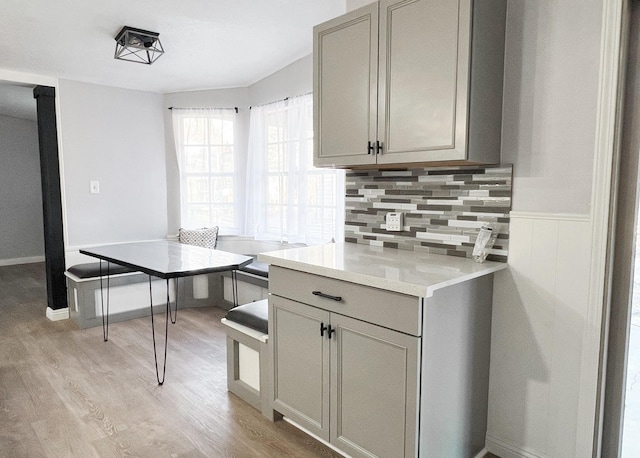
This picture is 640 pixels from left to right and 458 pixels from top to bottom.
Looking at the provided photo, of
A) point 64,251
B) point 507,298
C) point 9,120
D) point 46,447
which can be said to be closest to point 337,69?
point 507,298

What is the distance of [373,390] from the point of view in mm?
1684

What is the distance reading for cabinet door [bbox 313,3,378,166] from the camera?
6.40 feet

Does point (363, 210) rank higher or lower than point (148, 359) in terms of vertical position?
higher

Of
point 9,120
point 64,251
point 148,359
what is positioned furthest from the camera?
point 9,120

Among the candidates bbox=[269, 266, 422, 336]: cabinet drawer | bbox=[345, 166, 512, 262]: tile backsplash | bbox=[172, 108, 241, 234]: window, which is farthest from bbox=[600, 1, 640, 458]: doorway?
bbox=[172, 108, 241, 234]: window

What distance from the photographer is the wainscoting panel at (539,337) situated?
5.53 feet

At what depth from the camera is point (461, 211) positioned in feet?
6.54

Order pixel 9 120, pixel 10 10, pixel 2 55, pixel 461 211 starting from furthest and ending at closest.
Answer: pixel 9 120 < pixel 2 55 < pixel 10 10 < pixel 461 211

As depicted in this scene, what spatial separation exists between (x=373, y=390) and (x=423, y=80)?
1.26 metres

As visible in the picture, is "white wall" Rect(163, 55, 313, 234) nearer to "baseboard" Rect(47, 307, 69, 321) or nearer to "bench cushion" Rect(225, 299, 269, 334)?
"baseboard" Rect(47, 307, 69, 321)

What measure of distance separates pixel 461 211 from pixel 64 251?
361 cm

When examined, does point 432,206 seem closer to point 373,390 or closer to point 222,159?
point 373,390

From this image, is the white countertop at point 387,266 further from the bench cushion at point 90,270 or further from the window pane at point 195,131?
the window pane at point 195,131

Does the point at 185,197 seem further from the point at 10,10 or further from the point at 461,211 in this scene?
the point at 461,211
